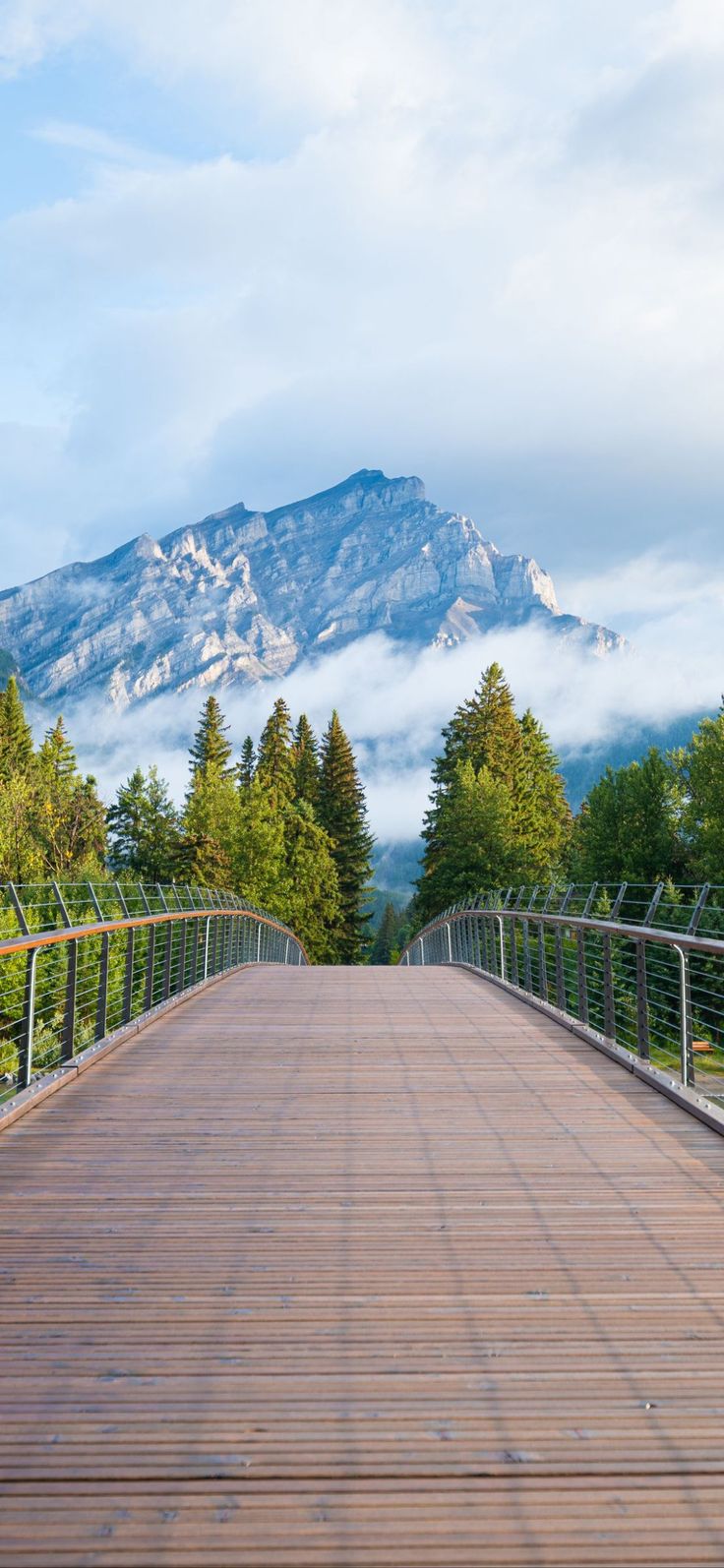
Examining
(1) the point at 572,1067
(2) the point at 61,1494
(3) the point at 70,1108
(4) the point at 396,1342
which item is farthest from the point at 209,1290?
(1) the point at 572,1067

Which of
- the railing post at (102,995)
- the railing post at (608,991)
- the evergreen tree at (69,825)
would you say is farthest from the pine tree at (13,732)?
the railing post at (608,991)

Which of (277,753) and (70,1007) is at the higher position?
(277,753)

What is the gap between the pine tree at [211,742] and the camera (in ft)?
284

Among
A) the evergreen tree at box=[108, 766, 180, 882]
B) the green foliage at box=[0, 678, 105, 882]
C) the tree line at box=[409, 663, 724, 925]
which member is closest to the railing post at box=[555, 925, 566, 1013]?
the tree line at box=[409, 663, 724, 925]

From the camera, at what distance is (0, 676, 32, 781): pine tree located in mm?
72188

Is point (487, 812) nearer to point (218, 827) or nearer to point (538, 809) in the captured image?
point (538, 809)

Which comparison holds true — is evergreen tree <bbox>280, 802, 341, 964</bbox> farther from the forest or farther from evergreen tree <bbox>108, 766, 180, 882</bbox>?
evergreen tree <bbox>108, 766, 180, 882</bbox>

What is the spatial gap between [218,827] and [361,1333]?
66453mm

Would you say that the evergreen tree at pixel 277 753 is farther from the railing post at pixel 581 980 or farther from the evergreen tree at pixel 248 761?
the railing post at pixel 581 980

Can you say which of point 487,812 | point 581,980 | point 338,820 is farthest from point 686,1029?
point 338,820

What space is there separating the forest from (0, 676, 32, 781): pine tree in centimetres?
14

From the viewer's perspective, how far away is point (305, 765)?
275ft

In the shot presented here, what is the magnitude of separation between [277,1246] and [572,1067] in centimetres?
Result: 422

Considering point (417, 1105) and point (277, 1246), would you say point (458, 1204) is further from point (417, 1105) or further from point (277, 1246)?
point (417, 1105)
